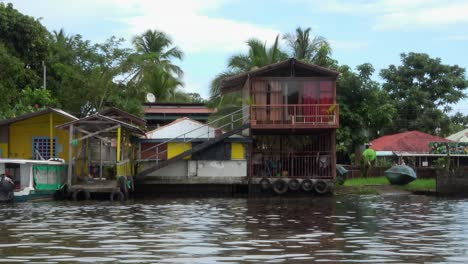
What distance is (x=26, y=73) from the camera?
136 feet

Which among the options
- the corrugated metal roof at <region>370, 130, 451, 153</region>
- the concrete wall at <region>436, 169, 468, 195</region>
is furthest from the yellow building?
the corrugated metal roof at <region>370, 130, 451, 153</region>

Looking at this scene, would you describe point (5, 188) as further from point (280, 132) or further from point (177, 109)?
point (177, 109)

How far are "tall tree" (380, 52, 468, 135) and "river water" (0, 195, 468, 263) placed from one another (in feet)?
75.0

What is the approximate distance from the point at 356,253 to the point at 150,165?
21.4 meters

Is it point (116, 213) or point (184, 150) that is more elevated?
point (184, 150)

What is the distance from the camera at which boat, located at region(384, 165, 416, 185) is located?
106ft

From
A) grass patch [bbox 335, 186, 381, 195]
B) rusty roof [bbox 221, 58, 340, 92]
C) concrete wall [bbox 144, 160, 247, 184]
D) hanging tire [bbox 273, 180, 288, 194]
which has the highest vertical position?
rusty roof [bbox 221, 58, 340, 92]

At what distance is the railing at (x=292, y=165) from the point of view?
31.6 meters

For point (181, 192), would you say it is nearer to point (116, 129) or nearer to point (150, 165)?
point (150, 165)

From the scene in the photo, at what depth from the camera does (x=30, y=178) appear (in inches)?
1050

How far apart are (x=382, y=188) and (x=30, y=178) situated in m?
15.3

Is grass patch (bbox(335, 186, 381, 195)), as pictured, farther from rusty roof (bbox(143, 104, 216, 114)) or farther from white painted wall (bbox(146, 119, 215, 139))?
rusty roof (bbox(143, 104, 216, 114))

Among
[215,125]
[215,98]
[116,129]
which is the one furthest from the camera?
[215,98]

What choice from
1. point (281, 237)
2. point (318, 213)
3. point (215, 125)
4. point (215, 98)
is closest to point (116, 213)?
point (318, 213)
